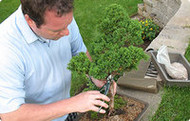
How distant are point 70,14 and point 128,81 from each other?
159cm

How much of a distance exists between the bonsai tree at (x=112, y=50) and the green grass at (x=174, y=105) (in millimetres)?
1147

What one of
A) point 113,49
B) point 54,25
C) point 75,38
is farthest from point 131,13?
point 54,25

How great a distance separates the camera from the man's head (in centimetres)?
143

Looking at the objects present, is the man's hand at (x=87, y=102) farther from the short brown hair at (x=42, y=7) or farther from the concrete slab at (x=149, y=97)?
the concrete slab at (x=149, y=97)

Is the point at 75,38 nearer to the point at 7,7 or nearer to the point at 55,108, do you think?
the point at 55,108

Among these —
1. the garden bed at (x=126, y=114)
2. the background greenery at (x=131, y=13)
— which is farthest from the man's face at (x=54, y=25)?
the garden bed at (x=126, y=114)

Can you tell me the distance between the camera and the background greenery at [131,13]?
254 cm

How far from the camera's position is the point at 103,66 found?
162 centimetres

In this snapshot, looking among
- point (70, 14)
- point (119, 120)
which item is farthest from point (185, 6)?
point (70, 14)

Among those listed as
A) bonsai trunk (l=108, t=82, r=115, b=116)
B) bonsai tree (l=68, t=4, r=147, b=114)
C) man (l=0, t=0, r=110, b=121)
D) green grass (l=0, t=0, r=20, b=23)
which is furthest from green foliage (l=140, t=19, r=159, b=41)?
green grass (l=0, t=0, r=20, b=23)

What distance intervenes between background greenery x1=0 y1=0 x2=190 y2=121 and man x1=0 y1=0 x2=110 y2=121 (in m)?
0.32

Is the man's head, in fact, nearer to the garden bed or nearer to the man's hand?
the man's hand

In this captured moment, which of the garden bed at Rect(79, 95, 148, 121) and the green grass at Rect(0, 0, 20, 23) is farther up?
the green grass at Rect(0, 0, 20, 23)

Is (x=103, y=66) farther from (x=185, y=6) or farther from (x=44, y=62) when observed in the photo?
(x=185, y=6)
